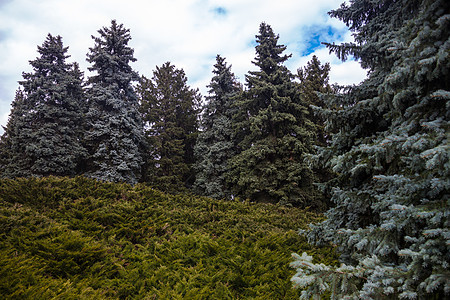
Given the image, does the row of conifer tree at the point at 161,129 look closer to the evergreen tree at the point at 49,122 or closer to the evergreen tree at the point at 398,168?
the evergreen tree at the point at 49,122

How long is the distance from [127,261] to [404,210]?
4.64 meters

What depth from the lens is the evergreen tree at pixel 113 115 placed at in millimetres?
15172

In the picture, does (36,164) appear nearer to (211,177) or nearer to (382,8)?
(211,177)

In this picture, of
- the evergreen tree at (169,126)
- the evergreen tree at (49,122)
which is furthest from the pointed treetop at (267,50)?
the evergreen tree at (49,122)

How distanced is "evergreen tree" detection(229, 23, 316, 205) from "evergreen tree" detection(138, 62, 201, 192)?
16.8 ft

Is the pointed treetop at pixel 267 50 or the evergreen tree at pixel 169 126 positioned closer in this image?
the pointed treetop at pixel 267 50

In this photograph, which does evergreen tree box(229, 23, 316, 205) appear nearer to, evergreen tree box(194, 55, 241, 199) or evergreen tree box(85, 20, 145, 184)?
evergreen tree box(194, 55, 241, 199)

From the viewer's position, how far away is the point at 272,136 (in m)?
14.6

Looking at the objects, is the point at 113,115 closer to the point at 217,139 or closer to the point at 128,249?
the point at 217,139

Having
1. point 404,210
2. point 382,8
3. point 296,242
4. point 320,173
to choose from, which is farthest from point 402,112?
point 320,173

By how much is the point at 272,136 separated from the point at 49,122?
1497 centimetres

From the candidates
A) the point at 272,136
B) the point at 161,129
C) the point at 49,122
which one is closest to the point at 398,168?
the point at 272,136

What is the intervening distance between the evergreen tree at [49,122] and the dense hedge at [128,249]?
30.1 feet

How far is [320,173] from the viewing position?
15.0 metres
